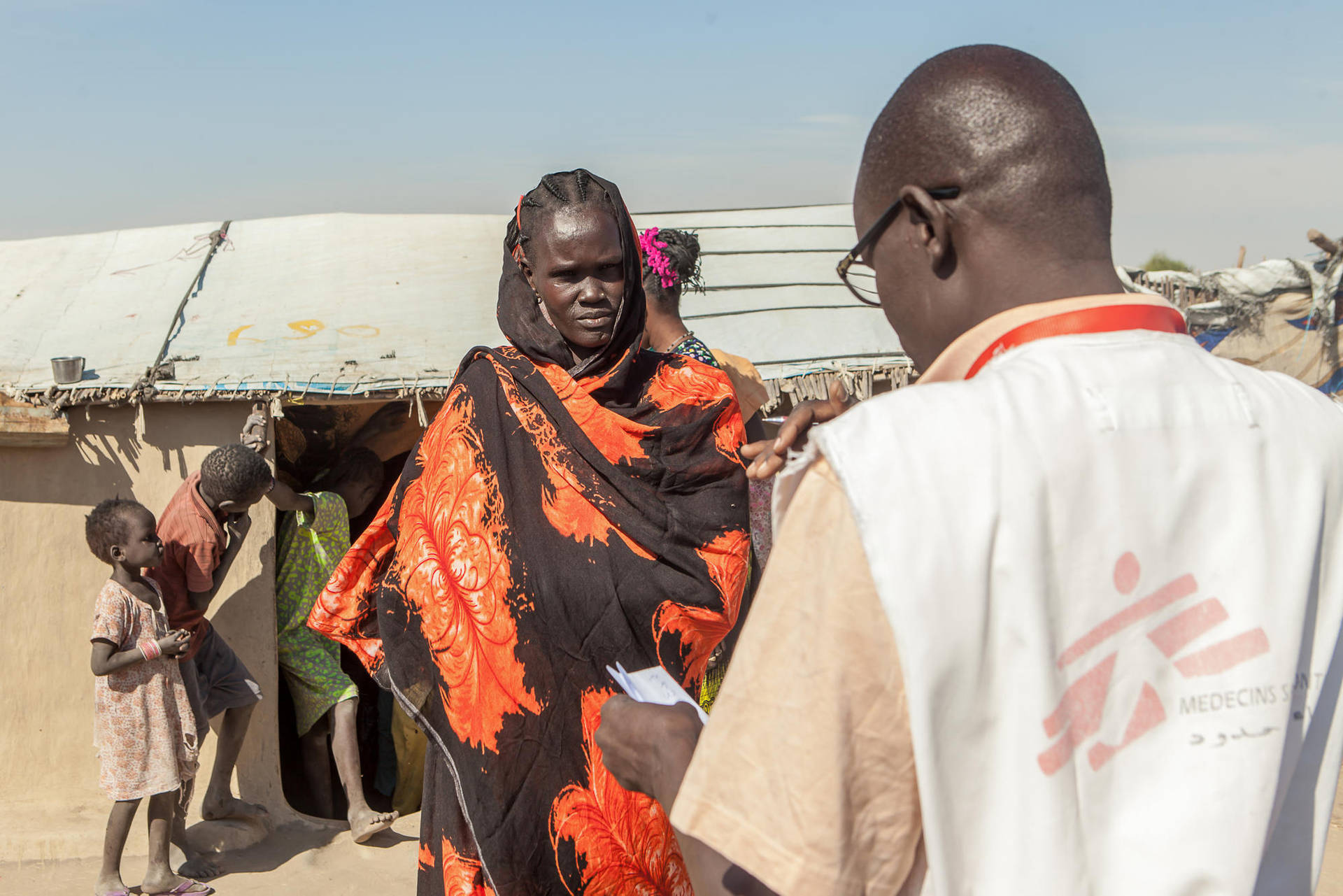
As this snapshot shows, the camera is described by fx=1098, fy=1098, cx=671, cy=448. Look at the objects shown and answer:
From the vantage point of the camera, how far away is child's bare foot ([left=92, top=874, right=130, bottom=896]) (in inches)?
166

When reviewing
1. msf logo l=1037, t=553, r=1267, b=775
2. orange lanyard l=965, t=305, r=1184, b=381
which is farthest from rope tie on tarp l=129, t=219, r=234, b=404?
msf logo l=1037, t=553, r=1267, b=775

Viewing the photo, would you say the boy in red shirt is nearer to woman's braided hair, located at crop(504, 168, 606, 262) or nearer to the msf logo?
woman's braided hair, located at crop(504, 168, 606, 262)

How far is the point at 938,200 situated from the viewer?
3.51 ft

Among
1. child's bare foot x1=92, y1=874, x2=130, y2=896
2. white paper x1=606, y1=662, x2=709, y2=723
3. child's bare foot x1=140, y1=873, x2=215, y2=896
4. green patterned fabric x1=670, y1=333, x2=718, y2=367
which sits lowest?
child's bare foot x1=140, y1=873, x2=215, y2=896

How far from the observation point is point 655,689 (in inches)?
51.4

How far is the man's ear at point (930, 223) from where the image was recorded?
1.06 m

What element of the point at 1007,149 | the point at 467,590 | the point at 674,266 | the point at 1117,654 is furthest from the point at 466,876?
the point at 674,266

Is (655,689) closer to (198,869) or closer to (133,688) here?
(133,688)

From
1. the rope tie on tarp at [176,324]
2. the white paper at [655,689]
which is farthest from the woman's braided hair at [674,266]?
the white paper at [655,689]

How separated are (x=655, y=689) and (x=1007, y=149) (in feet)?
2.34

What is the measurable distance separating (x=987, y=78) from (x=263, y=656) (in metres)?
4.70

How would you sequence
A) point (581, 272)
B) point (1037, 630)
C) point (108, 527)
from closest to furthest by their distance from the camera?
point (1037, 630), point (581, 272), point (108, 527)

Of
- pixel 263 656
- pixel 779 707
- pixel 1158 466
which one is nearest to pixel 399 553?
pixel 779 707

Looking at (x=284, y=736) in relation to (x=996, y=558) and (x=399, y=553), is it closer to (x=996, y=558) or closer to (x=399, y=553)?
(x=399, y=553)
